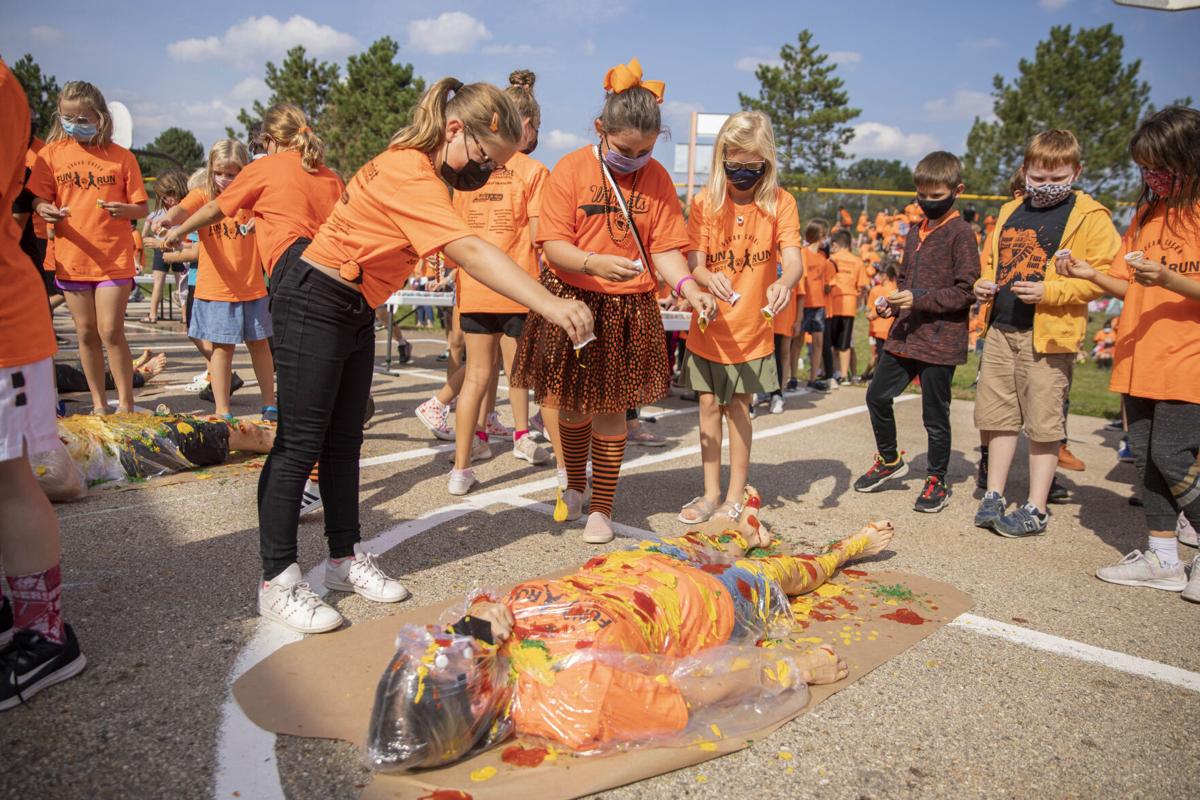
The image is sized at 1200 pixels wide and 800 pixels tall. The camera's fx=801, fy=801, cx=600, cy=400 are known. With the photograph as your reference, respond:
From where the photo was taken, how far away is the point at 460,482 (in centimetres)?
491

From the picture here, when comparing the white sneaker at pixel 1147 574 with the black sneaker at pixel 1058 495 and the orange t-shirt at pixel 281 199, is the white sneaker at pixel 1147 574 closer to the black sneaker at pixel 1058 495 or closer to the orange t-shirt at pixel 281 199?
the black sneaker at pixel 1058 495

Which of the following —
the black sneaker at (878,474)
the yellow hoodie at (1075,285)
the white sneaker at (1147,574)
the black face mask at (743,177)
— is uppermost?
the black face mask at (743,177)

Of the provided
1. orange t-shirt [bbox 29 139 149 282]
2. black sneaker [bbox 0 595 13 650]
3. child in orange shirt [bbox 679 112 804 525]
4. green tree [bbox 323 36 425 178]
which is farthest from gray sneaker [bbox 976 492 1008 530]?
green tree [bbox 323 36 425 178]

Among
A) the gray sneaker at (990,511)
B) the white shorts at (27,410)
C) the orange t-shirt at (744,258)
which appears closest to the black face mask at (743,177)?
the orange t-shirt at (744,258)

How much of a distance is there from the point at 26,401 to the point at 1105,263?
16.5 ft

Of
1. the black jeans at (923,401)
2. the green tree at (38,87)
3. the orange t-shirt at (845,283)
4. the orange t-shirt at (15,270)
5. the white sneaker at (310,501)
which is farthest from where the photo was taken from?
the green tree at (38,87)

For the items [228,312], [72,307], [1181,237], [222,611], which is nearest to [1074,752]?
[1181,237]

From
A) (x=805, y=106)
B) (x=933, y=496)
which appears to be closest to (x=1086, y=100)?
(x=805, y=106)

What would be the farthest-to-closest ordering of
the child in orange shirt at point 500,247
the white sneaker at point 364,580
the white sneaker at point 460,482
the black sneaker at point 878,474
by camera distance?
the black sneaker at point 878,474 → the child in orange shirt at point 500,247 → the white sneaker at point 460,482 → the white sneaker at point 364,580

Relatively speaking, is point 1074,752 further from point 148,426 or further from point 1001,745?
point 148,426

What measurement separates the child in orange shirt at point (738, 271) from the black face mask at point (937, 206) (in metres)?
1.12

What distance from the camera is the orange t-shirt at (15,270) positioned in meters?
2.25

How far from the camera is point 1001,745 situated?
Answer: 2469 millimetres

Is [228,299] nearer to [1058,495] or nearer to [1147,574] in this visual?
[1147,574]
